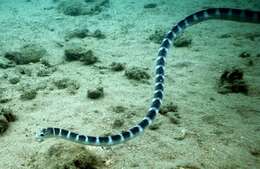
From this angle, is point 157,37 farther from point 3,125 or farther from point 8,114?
point 3,125

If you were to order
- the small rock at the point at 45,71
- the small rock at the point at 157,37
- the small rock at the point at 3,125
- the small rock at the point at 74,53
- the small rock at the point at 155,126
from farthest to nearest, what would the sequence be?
the small rock at the point at 157,37 < the small rock at the point at 74,53 < the small rock at the point at 45,71 < the small rock at the point at 155,126 < the small rock at the point at 3,125

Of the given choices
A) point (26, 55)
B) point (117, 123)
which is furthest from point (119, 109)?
point (26, 55)

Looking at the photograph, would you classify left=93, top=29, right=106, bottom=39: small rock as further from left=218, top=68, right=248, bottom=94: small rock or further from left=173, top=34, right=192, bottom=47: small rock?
left=218, top=68, right=248, bottom=94: small rock

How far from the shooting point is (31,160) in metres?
6.41

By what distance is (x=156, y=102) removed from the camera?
23.2ft

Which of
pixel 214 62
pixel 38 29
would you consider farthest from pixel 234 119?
pixel 38 29

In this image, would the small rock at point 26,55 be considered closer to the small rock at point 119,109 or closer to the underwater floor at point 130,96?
the underwater floor at point 130,96

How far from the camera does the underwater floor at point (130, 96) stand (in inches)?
255

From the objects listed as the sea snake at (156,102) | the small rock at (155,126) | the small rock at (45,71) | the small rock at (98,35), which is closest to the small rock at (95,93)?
the sea snake at (156,102)

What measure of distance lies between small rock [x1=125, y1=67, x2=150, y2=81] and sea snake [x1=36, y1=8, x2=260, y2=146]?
1.65 metres

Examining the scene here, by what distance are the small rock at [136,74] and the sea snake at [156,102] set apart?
165 centimetres

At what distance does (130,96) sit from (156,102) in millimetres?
2079

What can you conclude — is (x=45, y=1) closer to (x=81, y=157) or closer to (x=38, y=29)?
(x=38, y=29)

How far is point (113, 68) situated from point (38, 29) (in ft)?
24.8
